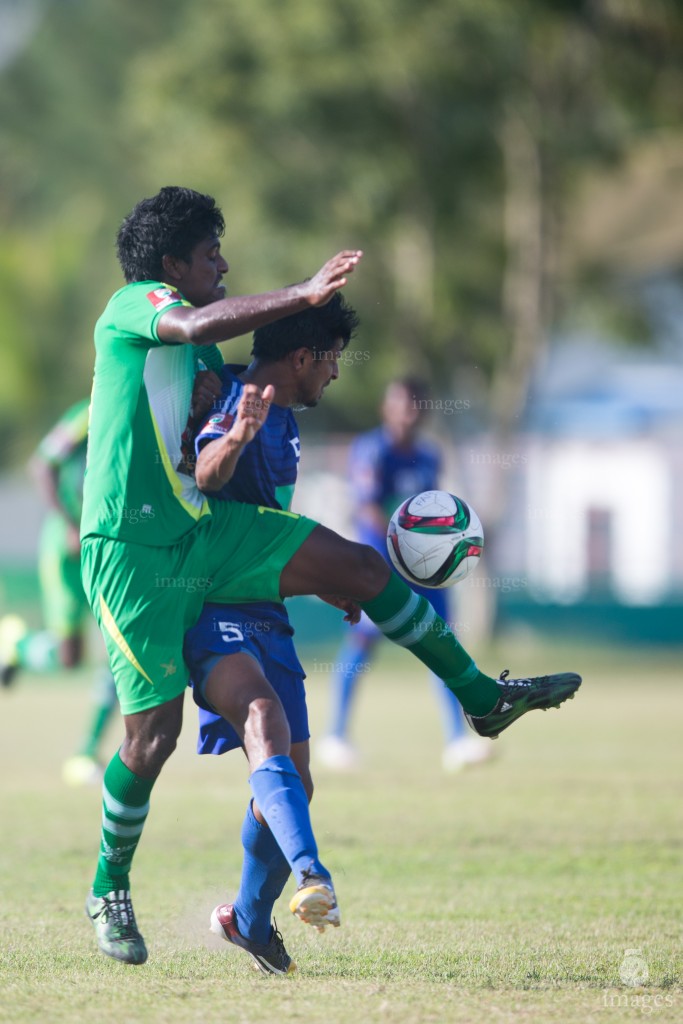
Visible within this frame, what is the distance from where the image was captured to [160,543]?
14.5ft

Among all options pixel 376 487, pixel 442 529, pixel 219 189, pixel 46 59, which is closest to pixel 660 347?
pixel 219 189

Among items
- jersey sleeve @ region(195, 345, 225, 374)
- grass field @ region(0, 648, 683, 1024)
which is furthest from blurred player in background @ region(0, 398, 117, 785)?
jersey sleeve @ region(195, 345, 225, 374)

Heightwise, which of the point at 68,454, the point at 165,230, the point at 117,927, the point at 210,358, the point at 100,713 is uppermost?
the point at 165,230

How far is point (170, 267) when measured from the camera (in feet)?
15.1

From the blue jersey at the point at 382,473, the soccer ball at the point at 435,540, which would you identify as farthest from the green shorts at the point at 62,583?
the soccer ball at the point at 435,540

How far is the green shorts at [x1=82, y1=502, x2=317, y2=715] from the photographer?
4.40 metres

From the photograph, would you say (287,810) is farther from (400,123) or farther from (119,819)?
(400,123)

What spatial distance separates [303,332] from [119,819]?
5.29ft

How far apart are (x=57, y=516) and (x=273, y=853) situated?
5.60 metres

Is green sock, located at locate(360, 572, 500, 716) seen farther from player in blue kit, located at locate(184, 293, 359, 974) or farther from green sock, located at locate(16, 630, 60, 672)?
green sock, located at locate(16, 630, 60, 672)

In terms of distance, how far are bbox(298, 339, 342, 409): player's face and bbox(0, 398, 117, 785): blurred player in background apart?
15.3ft

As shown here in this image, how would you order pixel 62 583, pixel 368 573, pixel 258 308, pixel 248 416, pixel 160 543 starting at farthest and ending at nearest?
pixel 62 583 → pixel 368 573 → pixel 160 543 → pixel 248 416 → pixel 258 308

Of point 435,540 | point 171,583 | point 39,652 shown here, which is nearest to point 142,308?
point 171,583

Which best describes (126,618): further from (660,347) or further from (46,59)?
(46,59)
